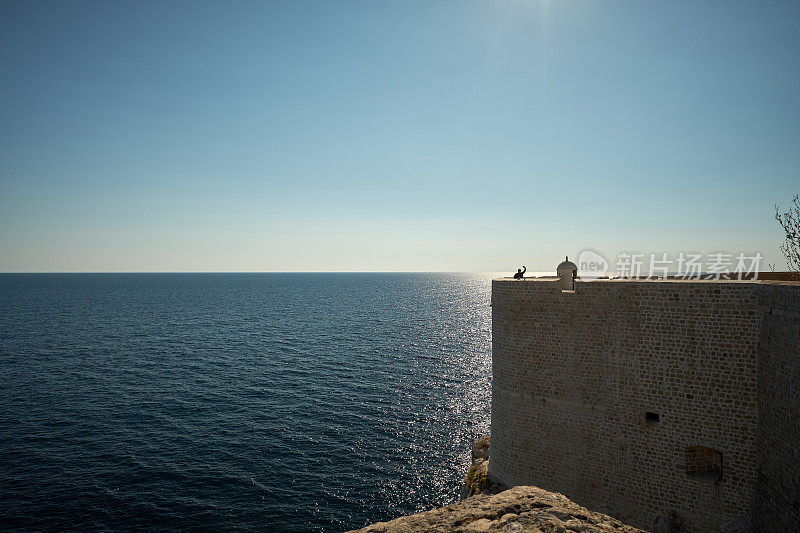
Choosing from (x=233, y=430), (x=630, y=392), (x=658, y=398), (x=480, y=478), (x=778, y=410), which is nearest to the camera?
(x=778, y=410)

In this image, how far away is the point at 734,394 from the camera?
13.2m

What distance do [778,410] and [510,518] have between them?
10875 mm

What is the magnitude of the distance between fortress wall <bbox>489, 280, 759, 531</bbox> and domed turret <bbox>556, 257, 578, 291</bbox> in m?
0.91

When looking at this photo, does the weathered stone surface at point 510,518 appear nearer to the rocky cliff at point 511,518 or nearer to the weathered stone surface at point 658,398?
the rocky cliff at point 511,518

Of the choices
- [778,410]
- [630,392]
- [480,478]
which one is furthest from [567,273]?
[480,478]

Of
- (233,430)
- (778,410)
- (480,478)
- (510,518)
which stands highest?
(510,518)

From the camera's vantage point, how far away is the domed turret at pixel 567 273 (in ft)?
54.7

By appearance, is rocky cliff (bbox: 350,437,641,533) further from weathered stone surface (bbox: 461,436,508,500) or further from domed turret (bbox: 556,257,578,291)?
weathered stone surface (bbox: 461,436,508,500)

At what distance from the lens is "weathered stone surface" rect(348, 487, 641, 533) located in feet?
19.1

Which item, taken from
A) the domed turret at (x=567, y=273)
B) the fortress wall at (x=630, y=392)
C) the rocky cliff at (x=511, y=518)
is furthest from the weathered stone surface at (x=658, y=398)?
the rocky cliff at (x=511, y=518)

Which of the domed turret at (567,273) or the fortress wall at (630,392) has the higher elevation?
the domed turret at (567,273)

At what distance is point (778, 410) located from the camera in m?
12.0

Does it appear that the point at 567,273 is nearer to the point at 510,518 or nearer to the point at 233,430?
the point at 510,518

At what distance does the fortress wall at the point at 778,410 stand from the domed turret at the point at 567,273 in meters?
5.76
